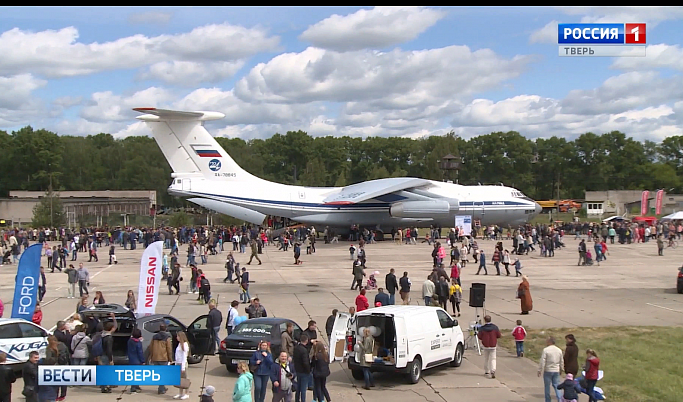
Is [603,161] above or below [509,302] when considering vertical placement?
above

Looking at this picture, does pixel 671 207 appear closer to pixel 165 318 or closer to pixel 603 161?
pixel 603 161

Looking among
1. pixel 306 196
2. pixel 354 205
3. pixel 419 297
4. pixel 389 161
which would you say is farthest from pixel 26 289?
pixel 389 161

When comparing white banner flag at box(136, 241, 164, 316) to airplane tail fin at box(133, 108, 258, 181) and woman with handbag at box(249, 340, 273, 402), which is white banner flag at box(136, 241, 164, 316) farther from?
airplane tail fin at box(133, 108, 258, 181)

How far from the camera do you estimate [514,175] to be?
114m

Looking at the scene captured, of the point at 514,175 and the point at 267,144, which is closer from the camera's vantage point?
the point at 514,175

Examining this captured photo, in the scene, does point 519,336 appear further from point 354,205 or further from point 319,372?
point 354,205

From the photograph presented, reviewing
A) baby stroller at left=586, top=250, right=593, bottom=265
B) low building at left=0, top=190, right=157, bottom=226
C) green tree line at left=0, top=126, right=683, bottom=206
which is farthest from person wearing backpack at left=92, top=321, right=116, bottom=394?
green tree line at left=0, top=126, right=683, bottom=206

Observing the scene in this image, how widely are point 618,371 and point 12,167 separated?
109882 millimetres

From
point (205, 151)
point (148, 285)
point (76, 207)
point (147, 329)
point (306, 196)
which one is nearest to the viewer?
point (147, 329)

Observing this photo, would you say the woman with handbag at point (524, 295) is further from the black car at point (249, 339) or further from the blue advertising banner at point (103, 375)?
the blue advertising banner at point (103, 375)

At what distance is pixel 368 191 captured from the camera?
44.5m

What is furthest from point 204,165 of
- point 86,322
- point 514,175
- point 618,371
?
point 514,175

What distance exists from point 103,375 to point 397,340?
5224 millimetres

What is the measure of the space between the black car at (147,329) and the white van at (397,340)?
3.32m
